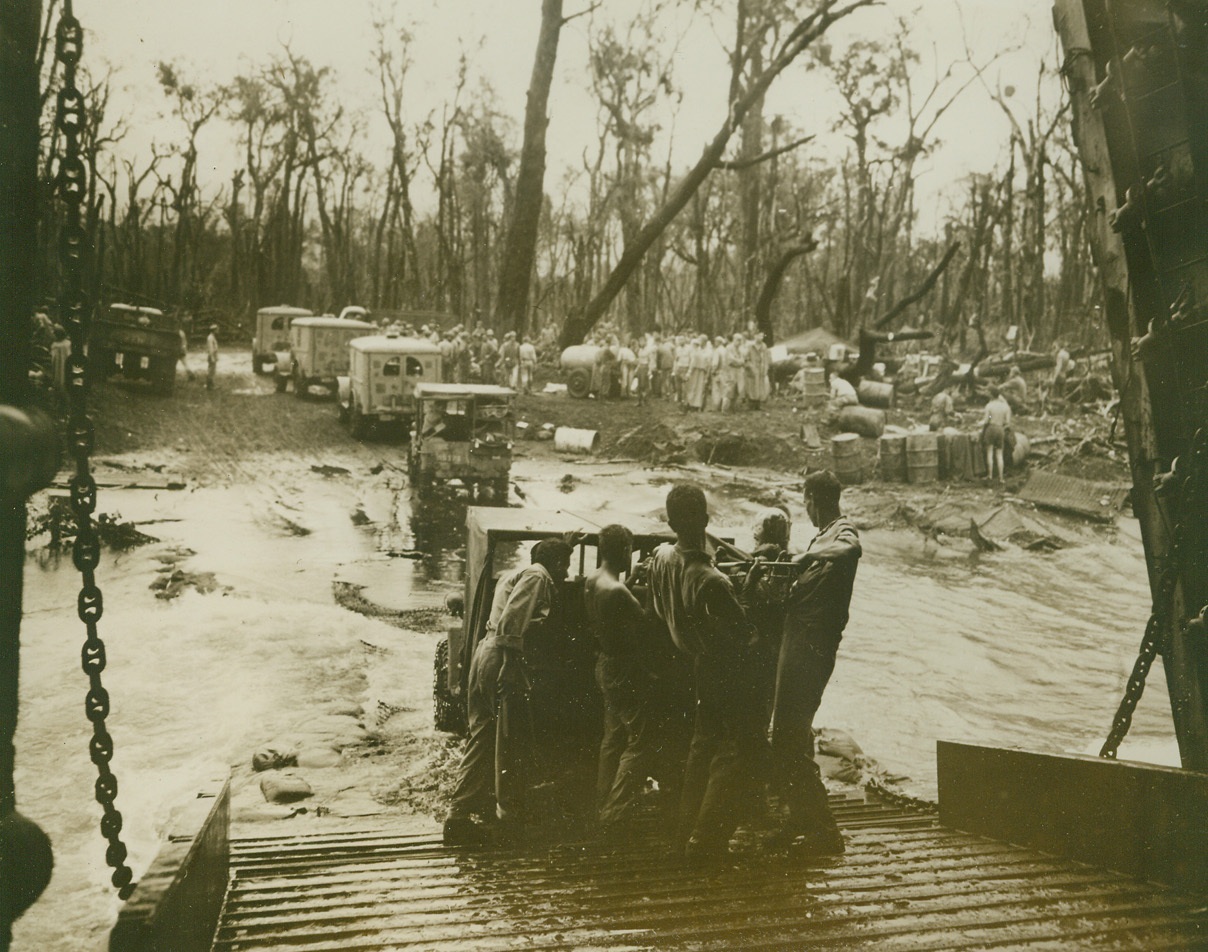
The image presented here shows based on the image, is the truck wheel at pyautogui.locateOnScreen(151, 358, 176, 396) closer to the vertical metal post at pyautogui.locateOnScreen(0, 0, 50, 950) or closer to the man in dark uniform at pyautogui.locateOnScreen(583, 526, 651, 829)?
the man in dark uniform at pyautogui.locateOnScreen(583, 526, 651, 829)

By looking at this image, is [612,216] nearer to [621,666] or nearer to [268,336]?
[268,336]

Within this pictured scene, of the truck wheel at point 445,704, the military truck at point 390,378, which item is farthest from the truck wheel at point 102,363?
the truck wheel at point 445,704

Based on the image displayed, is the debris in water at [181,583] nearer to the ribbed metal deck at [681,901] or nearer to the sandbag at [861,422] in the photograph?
the ribbed metal deck at [681,901]

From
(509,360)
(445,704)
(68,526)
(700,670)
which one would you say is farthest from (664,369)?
(700,670)

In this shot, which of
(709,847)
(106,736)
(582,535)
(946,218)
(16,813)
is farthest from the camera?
(946,218)

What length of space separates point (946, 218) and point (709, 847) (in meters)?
41.1

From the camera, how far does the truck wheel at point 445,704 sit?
7453 millimetres

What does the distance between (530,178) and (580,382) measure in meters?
5.37

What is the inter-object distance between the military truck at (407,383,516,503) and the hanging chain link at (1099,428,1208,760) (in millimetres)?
12129

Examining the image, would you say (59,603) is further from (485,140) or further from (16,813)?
(485,140)

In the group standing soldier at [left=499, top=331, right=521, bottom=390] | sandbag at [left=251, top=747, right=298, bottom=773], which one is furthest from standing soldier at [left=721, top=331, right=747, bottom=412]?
sandbag at [left=251, top=747, right=298, bottom=773]

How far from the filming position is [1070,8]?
411 centimetres

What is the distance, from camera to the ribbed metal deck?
3428 millimetres

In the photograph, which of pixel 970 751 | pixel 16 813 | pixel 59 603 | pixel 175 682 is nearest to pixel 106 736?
pixel 16 813
